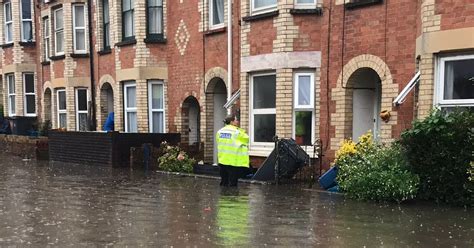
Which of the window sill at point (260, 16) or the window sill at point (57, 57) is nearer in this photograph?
the window sill at point (260, 16)

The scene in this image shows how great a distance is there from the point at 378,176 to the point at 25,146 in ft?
47.4

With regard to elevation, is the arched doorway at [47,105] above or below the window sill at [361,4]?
below

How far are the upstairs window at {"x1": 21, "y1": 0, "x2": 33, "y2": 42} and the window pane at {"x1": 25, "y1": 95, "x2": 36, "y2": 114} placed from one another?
265 cm

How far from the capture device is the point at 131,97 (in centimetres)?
1683

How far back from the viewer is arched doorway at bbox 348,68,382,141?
11180 millimetres

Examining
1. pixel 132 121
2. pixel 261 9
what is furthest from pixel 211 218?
pixel 132 121

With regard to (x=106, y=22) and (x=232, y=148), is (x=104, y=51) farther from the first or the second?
(x=232, y=148)

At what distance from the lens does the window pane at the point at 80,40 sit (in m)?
19.0

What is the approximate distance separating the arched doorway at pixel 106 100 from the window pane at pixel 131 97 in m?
1.81

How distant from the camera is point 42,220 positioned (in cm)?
734

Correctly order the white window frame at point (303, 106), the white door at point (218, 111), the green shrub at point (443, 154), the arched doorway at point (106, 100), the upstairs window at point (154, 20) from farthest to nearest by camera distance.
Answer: the arched doorway at point (106, 100)
the upstairs window at point (154, 20)
the white door at point (218, 111)
the white window frame at point (303, 106)
the green shrub at point (443, 154)

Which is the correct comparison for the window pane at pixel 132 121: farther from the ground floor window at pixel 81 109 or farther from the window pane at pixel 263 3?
the window pane at pixel 263 3

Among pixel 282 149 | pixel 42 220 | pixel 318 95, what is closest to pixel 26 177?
pixel 42 220

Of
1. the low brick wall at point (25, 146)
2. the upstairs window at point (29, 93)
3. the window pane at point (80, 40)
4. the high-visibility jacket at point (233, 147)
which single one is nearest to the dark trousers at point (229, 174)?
the high-visibility jacket at point (233, 147)
